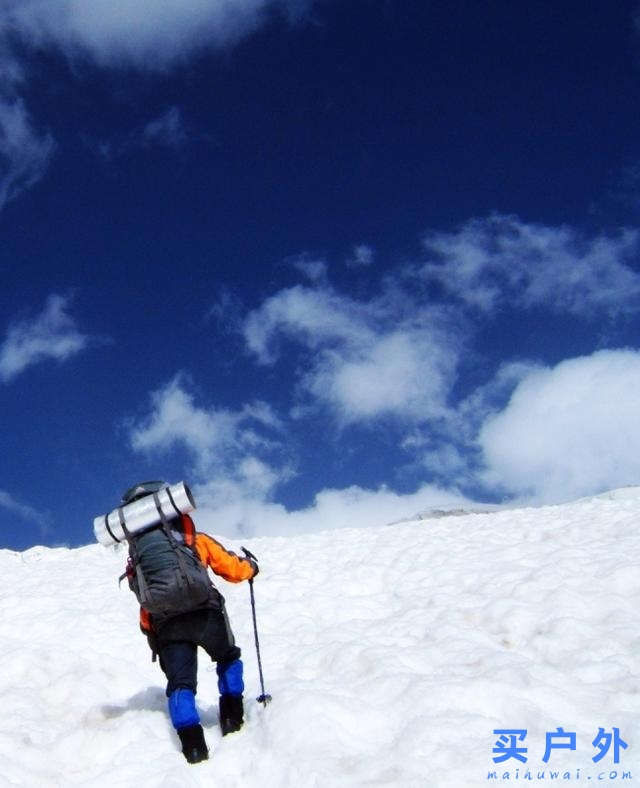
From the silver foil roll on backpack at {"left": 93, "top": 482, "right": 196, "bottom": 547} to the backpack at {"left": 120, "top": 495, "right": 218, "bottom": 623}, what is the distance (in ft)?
0.30

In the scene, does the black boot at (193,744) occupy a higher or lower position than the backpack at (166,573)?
lower

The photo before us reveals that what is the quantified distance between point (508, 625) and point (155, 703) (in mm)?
5069

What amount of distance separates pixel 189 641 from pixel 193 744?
3.21 ft

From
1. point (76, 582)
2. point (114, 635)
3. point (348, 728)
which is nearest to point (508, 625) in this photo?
point (348, 728)

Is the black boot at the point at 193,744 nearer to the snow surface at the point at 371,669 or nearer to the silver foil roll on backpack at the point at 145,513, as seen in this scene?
the snow surface at the point at 371,669

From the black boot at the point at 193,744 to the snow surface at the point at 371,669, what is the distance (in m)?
0.09

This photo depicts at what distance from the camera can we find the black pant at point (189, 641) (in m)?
7.04

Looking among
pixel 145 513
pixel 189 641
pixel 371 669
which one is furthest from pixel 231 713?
pixel 145 513

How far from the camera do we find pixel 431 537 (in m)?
16.7

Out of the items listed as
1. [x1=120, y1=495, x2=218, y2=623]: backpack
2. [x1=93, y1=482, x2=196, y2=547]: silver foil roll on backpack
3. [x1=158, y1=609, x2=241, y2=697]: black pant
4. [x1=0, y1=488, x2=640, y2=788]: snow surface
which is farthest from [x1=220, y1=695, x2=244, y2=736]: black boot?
[x1=93, y1=482, x2=196, y2=547]: silver foil roll on backpack

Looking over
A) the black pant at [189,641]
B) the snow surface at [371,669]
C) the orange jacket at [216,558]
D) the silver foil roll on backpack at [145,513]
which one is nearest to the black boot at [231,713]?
the snow surface at [371,669]

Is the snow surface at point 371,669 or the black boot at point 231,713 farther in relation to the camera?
the black boot at point 231,713

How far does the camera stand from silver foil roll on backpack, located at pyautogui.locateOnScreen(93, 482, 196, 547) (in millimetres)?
7324

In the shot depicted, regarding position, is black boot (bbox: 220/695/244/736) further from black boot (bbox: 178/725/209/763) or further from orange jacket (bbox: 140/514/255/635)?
orange jacket (bbox: 140/514/255/635)
